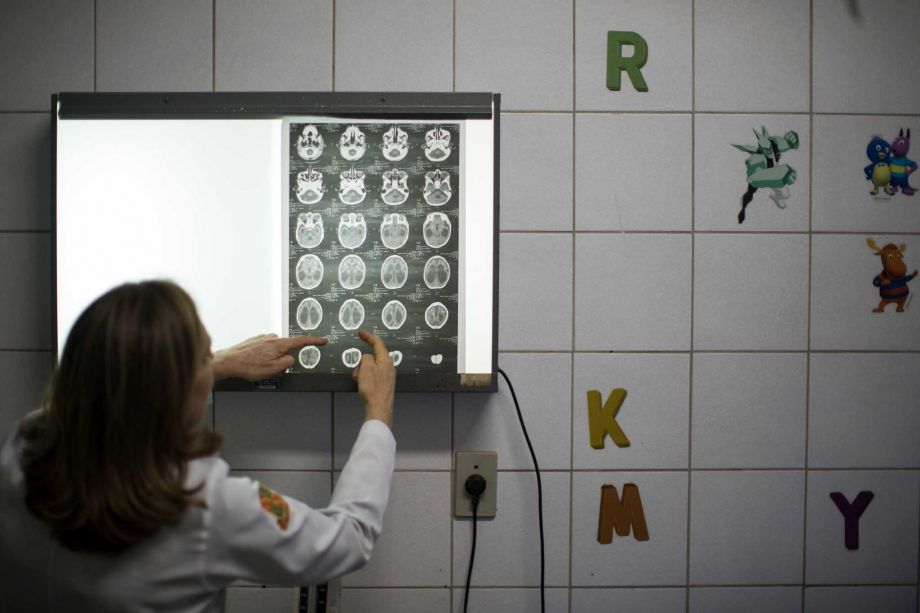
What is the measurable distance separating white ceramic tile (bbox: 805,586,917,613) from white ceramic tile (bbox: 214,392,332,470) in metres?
1.30

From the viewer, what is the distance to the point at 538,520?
1.40 meters

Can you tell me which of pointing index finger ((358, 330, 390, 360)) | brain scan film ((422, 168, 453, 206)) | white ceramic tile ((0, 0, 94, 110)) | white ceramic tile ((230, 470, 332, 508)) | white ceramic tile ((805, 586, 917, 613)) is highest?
white ceramic tile ((0, 0, 94, 110))

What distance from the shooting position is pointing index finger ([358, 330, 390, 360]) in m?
1.22

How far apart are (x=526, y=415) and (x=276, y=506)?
72 cm

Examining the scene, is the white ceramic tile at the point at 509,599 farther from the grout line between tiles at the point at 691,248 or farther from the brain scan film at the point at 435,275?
the brain scan film at the point at 435,275

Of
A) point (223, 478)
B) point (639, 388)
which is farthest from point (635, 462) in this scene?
point (223, 478)

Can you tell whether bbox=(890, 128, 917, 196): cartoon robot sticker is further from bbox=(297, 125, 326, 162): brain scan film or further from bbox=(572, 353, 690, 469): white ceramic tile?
bbox=(297, 125, 326, 162): brain scan film

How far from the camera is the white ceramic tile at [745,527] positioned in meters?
1.41

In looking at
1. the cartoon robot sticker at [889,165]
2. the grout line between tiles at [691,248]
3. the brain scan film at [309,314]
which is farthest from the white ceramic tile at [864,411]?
the brain scan film at [309,314]

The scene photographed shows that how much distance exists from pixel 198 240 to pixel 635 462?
122cm

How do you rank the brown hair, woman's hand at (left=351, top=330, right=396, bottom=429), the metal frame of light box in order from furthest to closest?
the metal frame of light box < woman's hand at (left=351, top=330, right=396, bottom=429) < the brown hair

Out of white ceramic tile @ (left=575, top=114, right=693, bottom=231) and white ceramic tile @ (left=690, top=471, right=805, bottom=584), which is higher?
white ceramic tile @ (left=575, top=114, right=693, bottom=231)

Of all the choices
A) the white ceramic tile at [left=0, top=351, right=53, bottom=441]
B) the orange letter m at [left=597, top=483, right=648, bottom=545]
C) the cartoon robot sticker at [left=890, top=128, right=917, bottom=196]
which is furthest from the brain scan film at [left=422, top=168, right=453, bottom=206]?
the cartoon robot sticker at [left=890, top=128, right=917, bottom=196]

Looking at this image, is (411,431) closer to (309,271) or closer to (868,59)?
(309,271)
